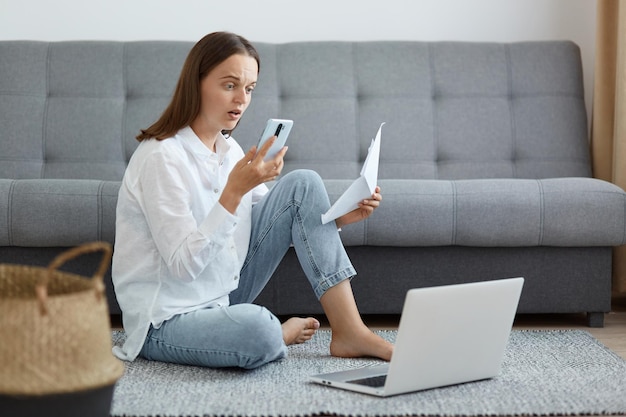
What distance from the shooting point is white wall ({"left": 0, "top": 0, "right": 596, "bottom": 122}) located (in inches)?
132

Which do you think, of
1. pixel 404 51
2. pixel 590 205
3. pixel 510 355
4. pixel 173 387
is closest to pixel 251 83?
pixel 173 387

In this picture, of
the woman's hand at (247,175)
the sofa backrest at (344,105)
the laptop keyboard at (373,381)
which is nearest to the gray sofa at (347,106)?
the sofa backrest at (344,105)

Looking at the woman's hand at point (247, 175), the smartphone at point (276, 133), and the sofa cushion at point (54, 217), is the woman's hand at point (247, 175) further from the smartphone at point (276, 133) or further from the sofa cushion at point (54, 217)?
the sofa cushion at point (54, 217)

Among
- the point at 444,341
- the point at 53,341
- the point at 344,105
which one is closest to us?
the point at 53,341

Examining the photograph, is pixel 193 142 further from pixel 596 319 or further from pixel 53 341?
pixel 596 319

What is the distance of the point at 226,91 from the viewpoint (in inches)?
78.1

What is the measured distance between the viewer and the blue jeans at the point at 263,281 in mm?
1894

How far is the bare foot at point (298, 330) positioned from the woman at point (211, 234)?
12 millimetres

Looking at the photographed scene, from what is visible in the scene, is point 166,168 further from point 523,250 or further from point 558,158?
point 558,158

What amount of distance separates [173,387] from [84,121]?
1.52m

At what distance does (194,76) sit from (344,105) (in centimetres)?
119

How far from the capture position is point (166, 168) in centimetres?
189

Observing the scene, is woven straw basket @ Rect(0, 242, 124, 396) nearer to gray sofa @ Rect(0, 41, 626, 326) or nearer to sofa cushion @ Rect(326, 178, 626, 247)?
sofa cushion @ Rect(326, 178, 626, 247)

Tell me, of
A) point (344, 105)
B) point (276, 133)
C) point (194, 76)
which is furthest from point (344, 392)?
point (344, 105)
